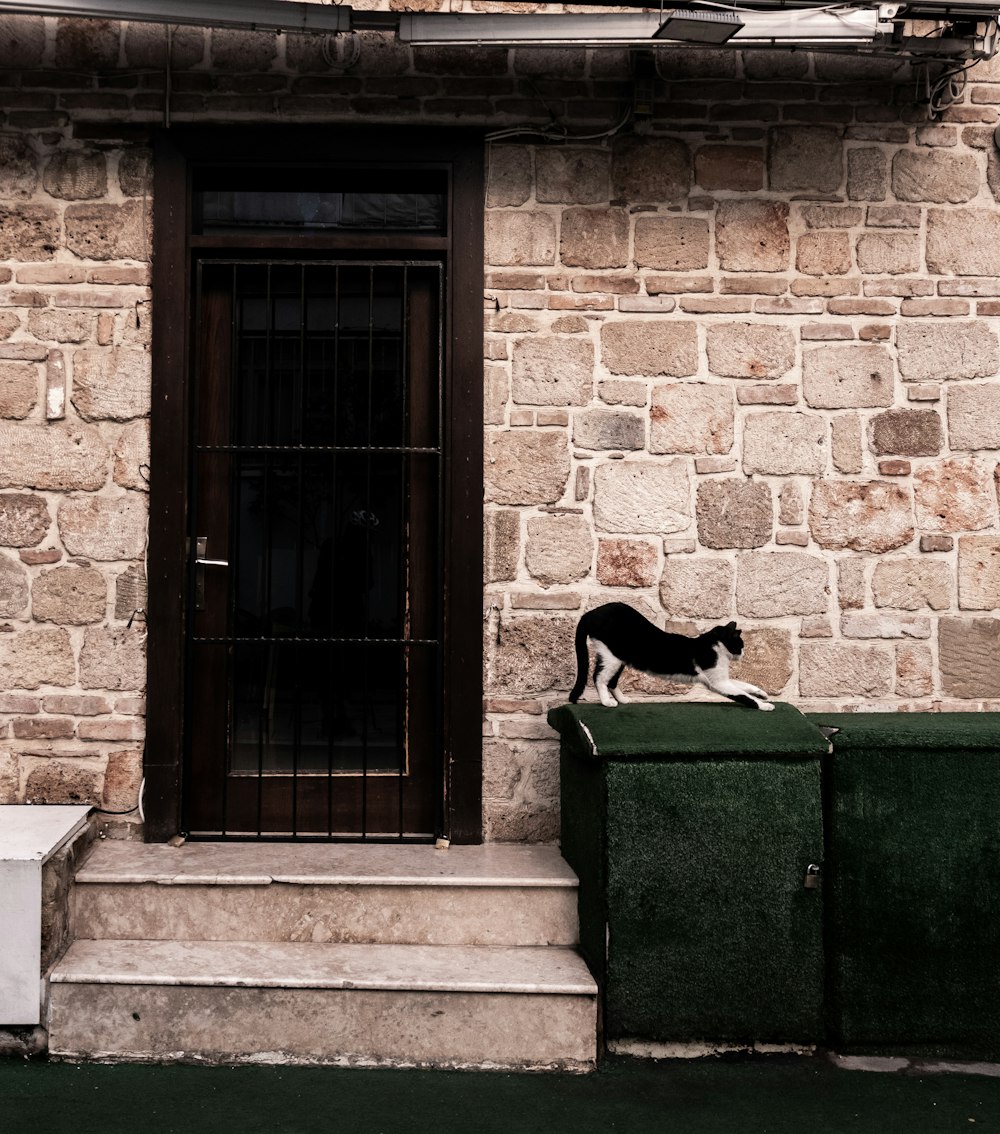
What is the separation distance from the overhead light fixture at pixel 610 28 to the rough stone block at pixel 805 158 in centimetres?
45

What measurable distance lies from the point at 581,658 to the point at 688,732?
601 millimetres

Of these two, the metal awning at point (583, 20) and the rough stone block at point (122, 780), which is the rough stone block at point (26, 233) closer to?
the metal awning at point (583, 20)

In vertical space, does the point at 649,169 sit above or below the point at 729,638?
above

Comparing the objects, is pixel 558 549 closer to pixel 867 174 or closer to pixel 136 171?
pixel 867 174

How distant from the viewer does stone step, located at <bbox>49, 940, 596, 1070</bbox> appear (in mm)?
3139

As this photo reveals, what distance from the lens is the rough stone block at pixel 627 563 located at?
3951mm

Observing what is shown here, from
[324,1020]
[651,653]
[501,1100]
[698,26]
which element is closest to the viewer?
[501,1100]

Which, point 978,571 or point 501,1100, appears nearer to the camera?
point 501,1100

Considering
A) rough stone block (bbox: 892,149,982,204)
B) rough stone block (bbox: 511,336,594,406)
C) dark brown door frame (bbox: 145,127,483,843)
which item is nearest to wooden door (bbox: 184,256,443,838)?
dark brown door frame (bbox: 145,127,483,843)

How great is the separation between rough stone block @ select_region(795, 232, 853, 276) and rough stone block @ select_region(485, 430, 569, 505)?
112 centimetres

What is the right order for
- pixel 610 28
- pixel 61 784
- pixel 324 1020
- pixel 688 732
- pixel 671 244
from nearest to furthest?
pixel 324 1020
pixel 688 732
pixel 610 28
pixel 61 784
pixel 671 244

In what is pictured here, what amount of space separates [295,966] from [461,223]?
2654mm

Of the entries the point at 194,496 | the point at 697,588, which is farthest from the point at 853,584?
the point at 194,496

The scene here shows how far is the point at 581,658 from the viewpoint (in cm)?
374
